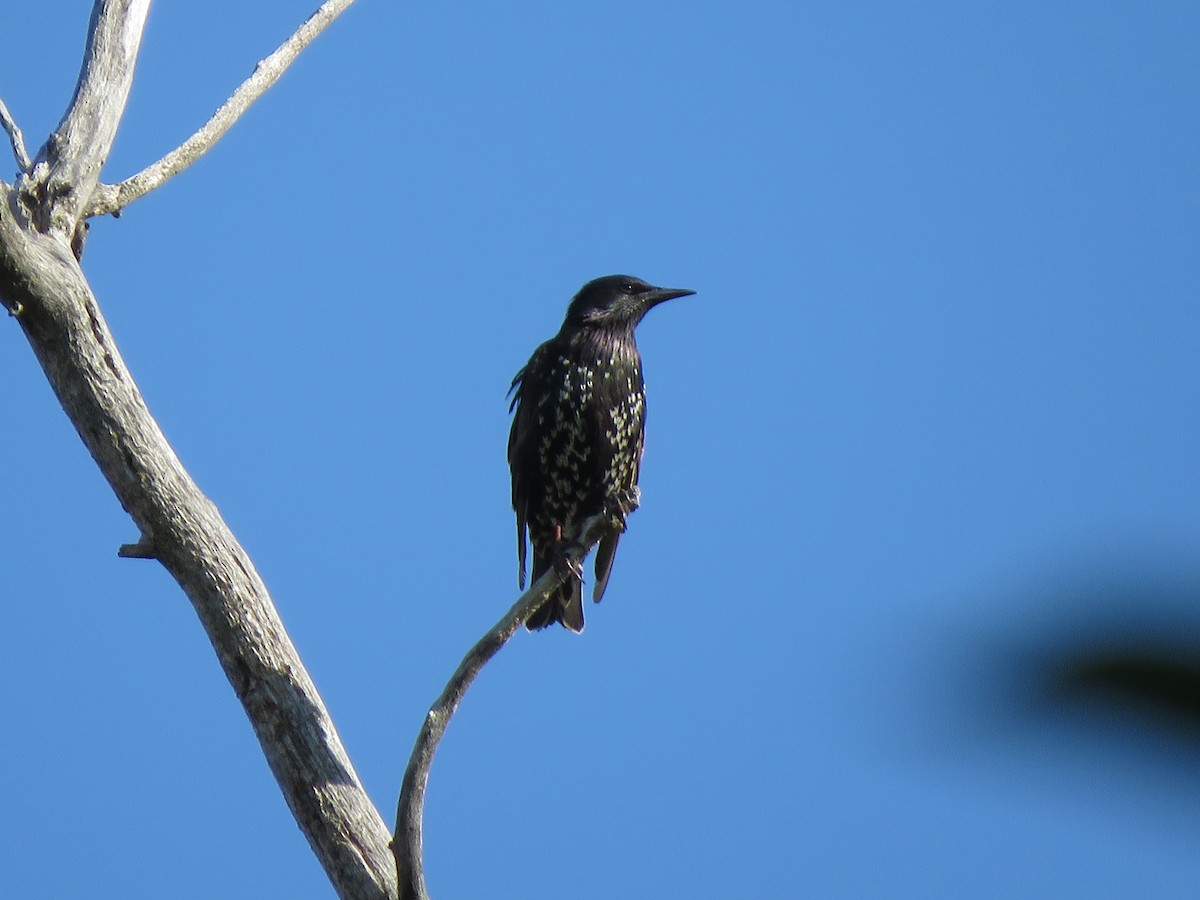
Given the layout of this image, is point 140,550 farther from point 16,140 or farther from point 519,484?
point 519,484

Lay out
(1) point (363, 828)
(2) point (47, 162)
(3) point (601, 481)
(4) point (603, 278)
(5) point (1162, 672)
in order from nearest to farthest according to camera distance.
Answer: (5) point (1162, 672), (1) point (363, 828), (2) point (47, 162), (3) point (601, 481), (4) point (603, 278)

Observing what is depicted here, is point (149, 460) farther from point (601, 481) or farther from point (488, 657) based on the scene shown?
point (601, 481)

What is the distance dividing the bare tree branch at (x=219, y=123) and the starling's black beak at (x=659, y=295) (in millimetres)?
2326

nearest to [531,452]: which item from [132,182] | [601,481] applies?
[601,481]

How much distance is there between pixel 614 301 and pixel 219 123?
255 centimetres

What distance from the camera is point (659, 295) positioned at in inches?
271

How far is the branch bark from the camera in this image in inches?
140

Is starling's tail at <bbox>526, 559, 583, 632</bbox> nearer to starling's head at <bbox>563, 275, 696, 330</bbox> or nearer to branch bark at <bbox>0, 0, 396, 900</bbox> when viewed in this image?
starling's head at <bbox>563, 275, 696, 330</bbox>

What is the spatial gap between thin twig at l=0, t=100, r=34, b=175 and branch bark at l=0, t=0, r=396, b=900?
0.45ft

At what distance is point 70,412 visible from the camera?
3.78 meters

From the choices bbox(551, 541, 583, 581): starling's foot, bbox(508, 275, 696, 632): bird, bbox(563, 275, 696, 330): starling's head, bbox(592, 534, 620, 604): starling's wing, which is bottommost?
bbox(551, 541, 583, 581): starling's foot

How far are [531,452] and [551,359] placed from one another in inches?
18.9

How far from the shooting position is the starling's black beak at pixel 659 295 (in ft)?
22.4

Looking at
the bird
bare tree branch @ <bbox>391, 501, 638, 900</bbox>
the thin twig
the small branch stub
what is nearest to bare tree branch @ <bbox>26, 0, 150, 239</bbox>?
the thin twig
